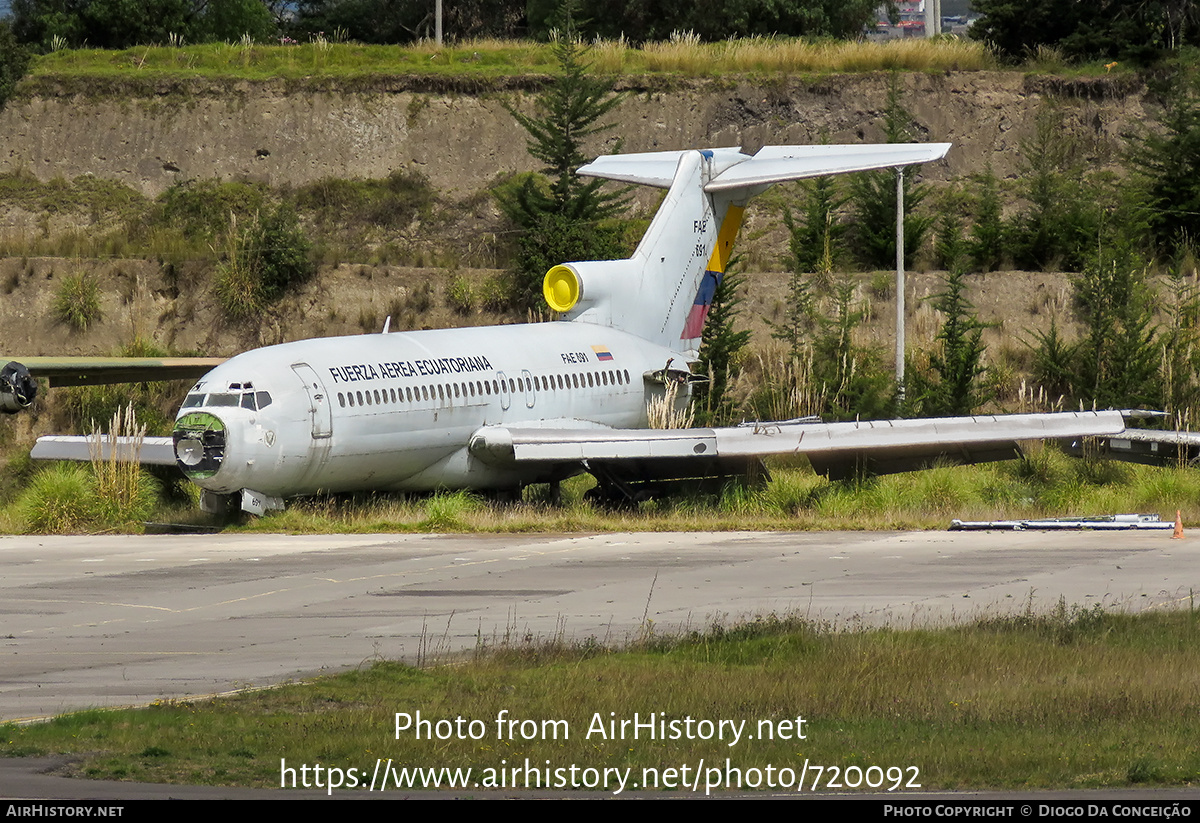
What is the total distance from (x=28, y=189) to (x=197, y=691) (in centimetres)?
4767

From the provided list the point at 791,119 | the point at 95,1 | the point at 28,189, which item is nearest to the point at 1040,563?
the point at 791,119

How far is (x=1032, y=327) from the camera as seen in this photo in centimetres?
4766

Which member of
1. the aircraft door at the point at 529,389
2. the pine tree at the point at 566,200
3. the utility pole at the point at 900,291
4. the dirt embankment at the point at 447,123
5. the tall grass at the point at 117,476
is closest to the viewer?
the tall grass at the point at 117,476

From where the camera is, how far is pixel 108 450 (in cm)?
2898

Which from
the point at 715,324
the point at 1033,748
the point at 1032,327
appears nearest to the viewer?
the point at 1033,748

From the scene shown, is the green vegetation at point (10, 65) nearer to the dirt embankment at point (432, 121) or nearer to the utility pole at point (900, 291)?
the dirt embankment at point (432, 121)

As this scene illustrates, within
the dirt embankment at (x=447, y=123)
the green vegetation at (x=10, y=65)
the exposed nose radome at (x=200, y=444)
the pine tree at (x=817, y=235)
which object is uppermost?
the green vegetation at (x=10, y=65)

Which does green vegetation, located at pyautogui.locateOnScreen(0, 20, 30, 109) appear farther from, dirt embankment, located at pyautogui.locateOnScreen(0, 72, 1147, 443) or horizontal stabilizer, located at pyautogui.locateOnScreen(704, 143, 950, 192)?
horizontal stabilizer, located at pyautogui.locateOnScreen(704, 143, 950, 192)

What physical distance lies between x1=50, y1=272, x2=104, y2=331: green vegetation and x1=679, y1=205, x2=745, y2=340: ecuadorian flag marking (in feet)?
69.9

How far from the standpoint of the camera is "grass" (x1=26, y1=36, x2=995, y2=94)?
2349 inches

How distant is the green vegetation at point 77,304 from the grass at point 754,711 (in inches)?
1433

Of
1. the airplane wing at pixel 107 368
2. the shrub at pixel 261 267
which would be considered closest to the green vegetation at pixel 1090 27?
the shrub at pixel 261 267

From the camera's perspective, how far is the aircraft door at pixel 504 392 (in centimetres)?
3012

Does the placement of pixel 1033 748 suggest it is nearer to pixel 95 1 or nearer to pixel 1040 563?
pixel 1040 563
